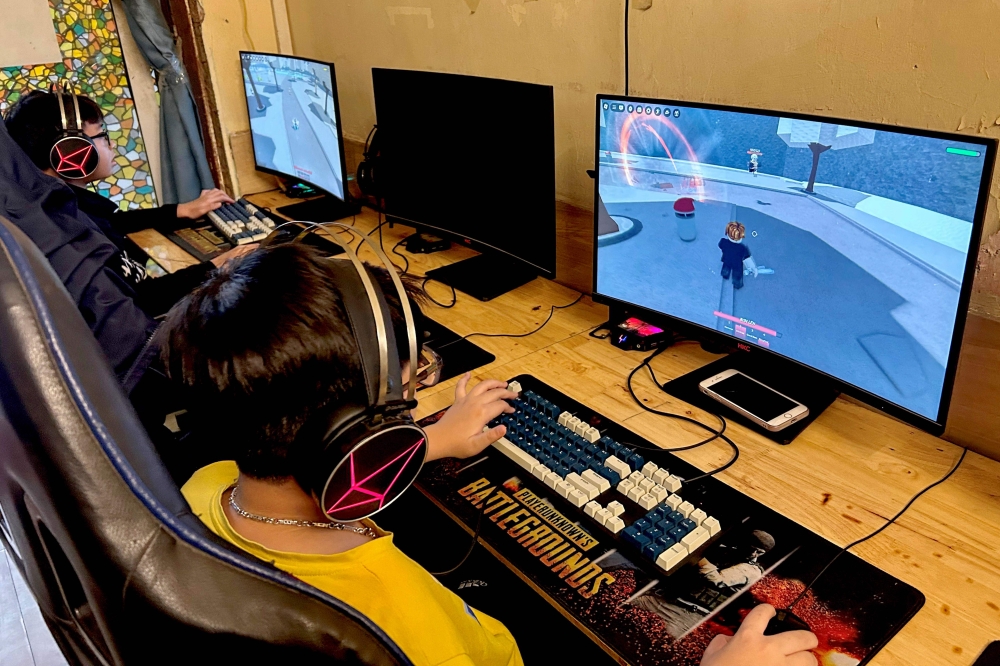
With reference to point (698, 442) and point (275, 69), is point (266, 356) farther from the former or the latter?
A: point (275, 69)

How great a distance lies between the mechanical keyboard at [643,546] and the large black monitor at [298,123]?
1.30 metres

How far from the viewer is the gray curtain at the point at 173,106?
271 cm

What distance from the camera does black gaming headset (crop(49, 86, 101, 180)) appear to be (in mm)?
1795

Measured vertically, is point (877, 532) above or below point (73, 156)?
below

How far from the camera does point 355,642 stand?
47 cm

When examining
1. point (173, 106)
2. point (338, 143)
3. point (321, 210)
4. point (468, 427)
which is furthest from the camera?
point (173, 106)

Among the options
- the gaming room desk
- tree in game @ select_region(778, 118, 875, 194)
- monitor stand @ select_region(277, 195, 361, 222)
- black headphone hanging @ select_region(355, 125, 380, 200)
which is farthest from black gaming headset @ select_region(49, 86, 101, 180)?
tree in game @ select_region(778, 118, 875, 194)

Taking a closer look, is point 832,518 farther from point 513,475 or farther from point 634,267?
point 634,267

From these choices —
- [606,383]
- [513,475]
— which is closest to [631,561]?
[513,475]

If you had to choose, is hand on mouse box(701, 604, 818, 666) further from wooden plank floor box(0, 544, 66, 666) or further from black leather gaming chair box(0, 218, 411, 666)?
wooden plank floor box(0, 544, 66, 666)

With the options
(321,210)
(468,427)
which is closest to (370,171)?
(321,210)

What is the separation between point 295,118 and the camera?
2.27 m

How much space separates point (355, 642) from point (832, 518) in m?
0.72

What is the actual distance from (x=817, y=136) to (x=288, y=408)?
2.53ft
